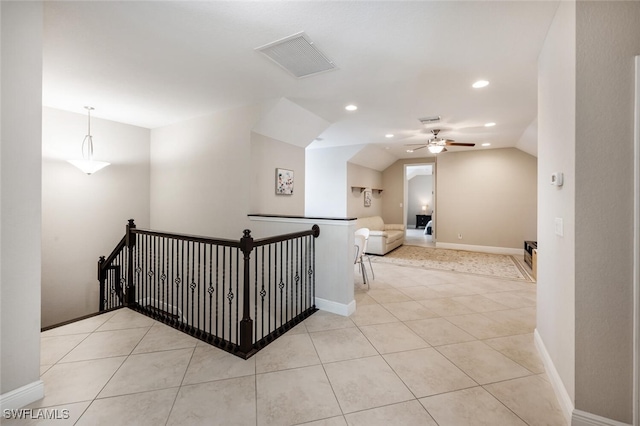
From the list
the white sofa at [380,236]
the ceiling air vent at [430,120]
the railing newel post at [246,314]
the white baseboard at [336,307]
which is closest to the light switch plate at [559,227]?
the white baseboard at [336,307]

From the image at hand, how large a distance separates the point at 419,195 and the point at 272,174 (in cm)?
1116

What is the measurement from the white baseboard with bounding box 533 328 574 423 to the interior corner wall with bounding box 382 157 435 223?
22.0 ft

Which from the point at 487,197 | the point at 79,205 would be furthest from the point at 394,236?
the point at 79,205

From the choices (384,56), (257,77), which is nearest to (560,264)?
(384,56)

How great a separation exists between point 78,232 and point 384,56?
5303mm

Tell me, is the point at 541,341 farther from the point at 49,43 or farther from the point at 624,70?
the point at 49,43

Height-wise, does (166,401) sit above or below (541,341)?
below

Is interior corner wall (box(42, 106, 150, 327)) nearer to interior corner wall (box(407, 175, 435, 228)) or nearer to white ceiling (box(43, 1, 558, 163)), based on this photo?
white ceiling (box(43, 1, 558, 163))

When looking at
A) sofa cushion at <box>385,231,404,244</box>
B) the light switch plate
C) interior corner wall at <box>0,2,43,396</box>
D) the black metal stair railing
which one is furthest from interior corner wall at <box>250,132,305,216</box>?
the light switch plate

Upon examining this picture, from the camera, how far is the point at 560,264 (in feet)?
5.84

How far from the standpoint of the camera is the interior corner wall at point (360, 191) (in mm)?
7008

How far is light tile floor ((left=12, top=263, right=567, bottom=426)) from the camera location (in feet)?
5.38

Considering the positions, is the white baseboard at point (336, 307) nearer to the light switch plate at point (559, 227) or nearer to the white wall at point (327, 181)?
the light switch plate at point (559, 227)

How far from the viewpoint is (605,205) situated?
1481 mm
